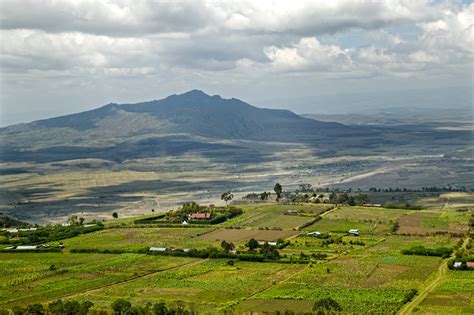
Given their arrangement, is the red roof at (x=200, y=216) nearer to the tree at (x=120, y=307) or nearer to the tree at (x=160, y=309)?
the tree at (x=120, y=307)

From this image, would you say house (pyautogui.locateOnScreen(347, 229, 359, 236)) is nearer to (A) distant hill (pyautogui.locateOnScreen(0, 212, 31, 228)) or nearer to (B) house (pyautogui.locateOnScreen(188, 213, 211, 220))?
(B) house (pyautogui.locateOnScreen(188, 213, 211, 220))

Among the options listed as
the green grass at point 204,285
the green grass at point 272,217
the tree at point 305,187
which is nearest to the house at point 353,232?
the green grass at point 272,217

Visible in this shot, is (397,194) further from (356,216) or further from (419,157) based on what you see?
(419,157)

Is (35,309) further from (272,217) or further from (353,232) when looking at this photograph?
(272,217)

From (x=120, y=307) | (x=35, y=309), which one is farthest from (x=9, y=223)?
(x=120, y=307)

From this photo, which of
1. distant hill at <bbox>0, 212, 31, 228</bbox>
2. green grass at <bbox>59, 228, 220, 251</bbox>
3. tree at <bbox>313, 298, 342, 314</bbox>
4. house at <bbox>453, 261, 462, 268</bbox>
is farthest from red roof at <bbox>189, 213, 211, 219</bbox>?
tree at <bbox>313, 298, 342, 314</bbox>

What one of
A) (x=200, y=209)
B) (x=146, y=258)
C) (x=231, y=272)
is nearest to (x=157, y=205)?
(x=200, y=209)
